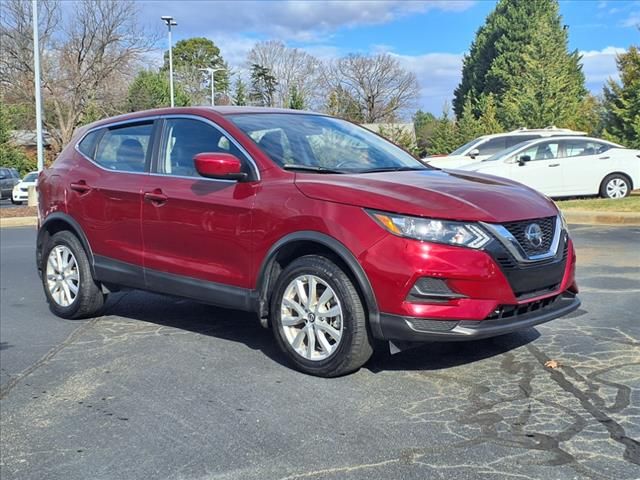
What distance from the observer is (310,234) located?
430 centimetres

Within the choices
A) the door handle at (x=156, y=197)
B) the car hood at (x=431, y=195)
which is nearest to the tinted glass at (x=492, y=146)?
the car hood at (x=431, y=195)

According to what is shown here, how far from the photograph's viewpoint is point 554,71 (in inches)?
1104

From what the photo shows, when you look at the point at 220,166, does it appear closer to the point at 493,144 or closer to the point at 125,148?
the point at 125,148

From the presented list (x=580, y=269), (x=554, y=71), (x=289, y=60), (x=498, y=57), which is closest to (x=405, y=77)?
(x=289, y=60)

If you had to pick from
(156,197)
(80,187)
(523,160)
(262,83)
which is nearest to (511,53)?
(262,83)

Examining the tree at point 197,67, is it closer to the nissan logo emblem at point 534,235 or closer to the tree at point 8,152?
the tree at point 8,152

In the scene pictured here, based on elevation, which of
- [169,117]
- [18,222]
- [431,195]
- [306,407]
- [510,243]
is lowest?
[306,407]

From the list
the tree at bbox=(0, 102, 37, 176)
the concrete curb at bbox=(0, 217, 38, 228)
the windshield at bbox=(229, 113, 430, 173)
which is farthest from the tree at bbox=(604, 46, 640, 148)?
the tree at bbox=(0, 102, 37, 176)

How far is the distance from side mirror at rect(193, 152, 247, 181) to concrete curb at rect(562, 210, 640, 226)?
9633mm

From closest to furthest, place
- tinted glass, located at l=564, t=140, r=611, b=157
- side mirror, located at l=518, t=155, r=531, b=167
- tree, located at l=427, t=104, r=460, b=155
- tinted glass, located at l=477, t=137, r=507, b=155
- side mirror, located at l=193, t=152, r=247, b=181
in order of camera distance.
Answer: side mirror, located at l=193, t=152, r=247, b=181 → side mirror, located at l=518, t=155, r=531, b=167 → tinted glass, located at l=564, t=140, r=611, b=157 → tinted glass, located at l=477, t=137, r=507, b=155 → tree, located at l=427, t=104, r=460, b=155

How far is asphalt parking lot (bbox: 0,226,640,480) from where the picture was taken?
318cm

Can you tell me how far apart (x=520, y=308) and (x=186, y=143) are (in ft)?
9.10

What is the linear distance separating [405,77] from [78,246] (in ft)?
220

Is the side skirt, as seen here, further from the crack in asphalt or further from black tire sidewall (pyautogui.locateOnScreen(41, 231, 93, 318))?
the crack in asphalt
